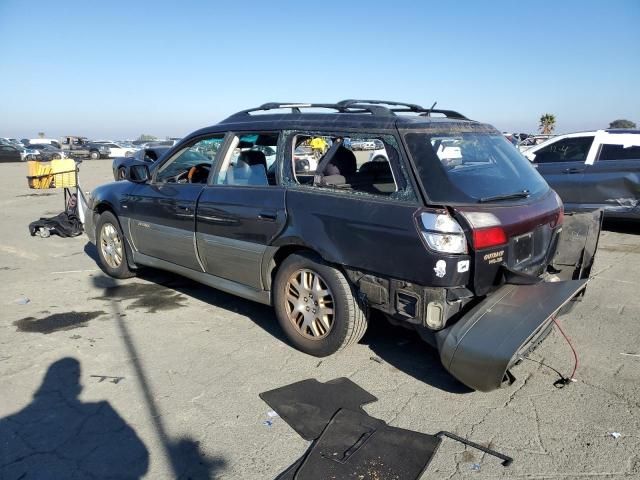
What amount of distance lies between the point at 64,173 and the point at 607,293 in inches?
338

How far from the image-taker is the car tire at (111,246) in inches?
232

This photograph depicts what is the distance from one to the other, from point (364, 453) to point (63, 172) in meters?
8.29

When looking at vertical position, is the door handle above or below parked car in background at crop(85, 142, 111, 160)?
above

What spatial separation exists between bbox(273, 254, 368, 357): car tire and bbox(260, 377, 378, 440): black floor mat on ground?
0.34 meters

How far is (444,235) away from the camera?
3.10m

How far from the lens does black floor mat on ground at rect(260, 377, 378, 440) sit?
3055 mm

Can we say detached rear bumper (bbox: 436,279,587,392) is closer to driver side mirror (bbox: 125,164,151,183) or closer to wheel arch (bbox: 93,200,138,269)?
driver side mirror (bbox: 125,164,151,183)

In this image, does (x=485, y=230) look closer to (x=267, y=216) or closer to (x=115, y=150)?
(x=267, y=216)

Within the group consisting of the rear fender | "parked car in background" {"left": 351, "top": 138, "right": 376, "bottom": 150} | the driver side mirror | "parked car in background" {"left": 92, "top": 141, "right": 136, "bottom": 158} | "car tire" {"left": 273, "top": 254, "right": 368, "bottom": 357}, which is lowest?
"parked car in background" {"left": 92, "top": 141, "right": 136, "bottom": 158}

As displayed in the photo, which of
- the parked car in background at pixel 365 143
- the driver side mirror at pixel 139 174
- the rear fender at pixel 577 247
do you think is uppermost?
the parked car in background at pixel 365 143

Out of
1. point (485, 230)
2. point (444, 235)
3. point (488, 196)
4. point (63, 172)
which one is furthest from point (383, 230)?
point (63, 172)

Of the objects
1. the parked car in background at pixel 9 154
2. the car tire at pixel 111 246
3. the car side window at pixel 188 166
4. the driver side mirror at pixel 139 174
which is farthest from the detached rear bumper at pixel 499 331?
the parked car in background at pixel 9 154

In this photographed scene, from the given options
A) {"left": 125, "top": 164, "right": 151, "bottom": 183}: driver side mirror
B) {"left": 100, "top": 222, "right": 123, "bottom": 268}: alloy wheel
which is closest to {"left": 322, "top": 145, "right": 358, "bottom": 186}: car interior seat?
{"left": 125, "top": 164, "right": 151, "bottom": 183}: driver side mirror

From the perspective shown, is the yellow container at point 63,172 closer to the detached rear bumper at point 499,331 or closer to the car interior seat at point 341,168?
the car interior seat at point 341,168
